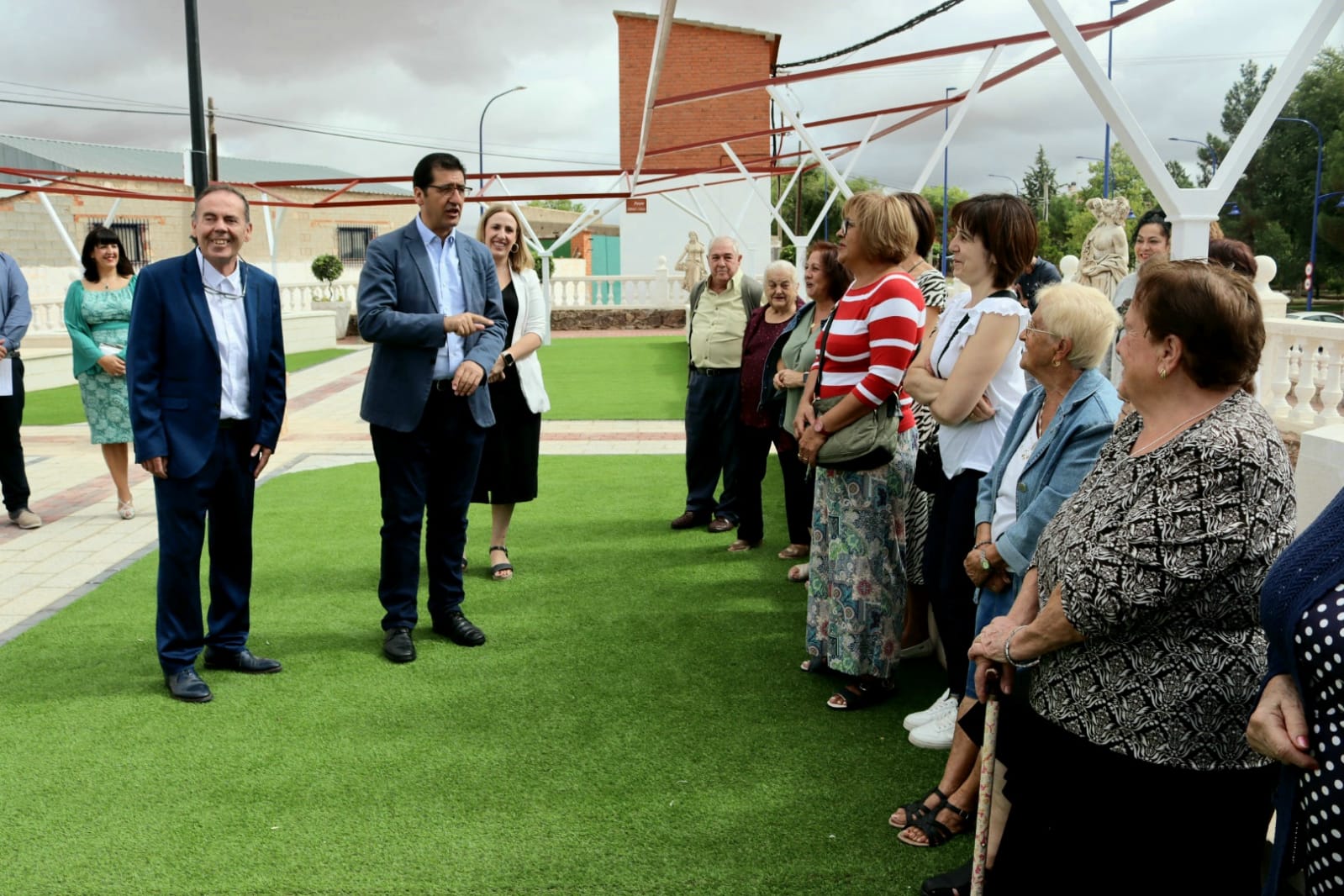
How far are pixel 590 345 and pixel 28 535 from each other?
17.8m

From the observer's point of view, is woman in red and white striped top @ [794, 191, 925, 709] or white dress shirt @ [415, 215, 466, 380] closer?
woman in red and white striped top @ [794, 191, 925, 709]

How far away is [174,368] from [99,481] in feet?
18.5

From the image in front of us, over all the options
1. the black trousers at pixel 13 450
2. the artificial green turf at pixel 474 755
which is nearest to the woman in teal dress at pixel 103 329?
the black trousers at pixel 13 450

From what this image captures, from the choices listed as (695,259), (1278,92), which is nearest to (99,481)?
(1278,92)

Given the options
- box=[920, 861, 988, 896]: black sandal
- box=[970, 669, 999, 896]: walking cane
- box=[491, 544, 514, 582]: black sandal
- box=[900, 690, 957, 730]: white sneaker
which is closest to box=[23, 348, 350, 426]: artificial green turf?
box=[491, 544, 514, 582]: black sandal

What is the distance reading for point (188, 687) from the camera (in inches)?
173

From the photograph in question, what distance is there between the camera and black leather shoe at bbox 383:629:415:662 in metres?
4.84

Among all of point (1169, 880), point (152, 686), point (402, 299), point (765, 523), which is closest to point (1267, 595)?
point (1169, 880)

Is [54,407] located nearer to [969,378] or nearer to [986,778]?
[969,378]

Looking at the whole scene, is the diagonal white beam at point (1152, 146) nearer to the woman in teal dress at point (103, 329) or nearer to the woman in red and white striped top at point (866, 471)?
the woman in red and white striped top at point (866, 471)

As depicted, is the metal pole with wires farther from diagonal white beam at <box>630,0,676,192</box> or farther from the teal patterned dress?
diagonal white beam at <box>630,0,676,192</box>

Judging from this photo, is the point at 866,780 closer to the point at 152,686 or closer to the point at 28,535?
the point at 152,686

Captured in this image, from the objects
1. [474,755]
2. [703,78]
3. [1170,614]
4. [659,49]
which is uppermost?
[703,78]

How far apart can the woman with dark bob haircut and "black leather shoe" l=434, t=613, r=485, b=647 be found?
7.29 feet
